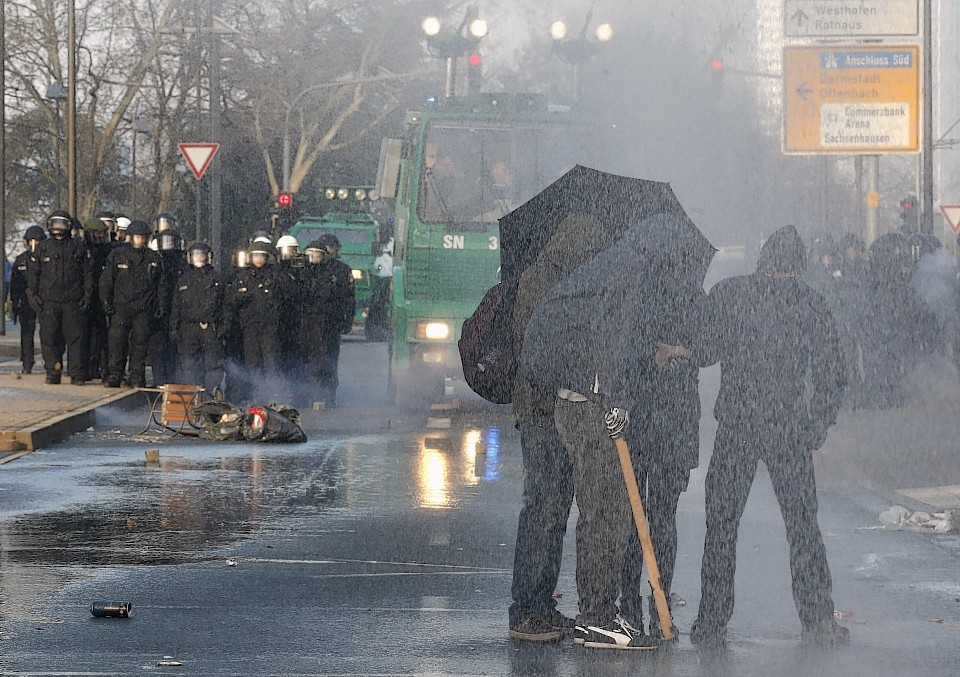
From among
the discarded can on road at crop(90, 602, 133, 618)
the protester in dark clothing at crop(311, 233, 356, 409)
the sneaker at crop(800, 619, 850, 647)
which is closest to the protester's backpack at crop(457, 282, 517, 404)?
A: the sneaker at crop(800, 619, 850, 647)

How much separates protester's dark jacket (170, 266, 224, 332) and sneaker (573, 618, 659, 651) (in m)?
11.8

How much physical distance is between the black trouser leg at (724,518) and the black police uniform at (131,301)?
12577mm

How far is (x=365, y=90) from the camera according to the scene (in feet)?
187

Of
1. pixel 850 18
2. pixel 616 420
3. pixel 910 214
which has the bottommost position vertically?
pixel 616 420

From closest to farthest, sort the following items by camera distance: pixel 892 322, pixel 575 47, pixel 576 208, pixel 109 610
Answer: pixel 576 208, pixel 109 610, pixel 892 322, pixel 575 47

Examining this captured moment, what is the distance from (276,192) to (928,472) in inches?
1804

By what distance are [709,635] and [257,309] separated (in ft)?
39.6

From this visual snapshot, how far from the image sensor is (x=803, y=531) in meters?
7.10

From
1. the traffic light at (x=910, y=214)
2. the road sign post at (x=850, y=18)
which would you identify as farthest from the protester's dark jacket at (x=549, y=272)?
the traffic light at (x=910, y=214)

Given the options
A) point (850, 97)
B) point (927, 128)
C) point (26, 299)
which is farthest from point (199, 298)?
point (927, 128)

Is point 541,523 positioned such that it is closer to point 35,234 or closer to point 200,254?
point 200,254

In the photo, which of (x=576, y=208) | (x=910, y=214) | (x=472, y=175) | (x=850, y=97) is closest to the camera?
(x=576, y=208)

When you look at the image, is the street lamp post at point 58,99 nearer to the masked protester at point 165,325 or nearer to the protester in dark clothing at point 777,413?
the masked protester at point 165,325

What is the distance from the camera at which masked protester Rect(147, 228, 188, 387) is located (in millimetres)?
19141
